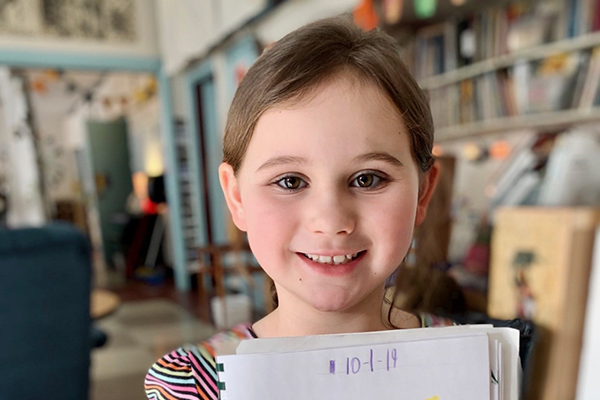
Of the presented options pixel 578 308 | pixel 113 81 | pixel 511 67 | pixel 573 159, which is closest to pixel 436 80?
pixel 511 67

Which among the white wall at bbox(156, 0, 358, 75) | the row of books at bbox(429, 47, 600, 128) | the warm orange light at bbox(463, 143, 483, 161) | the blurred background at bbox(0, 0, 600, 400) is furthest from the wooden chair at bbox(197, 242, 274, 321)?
the warm orange light at bbox(463, 143, 483, 161)

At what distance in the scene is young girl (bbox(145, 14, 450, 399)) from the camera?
350 millimetres

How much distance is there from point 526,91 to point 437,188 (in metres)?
1.05

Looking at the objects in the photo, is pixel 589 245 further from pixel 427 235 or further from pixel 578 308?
pixel 427 235

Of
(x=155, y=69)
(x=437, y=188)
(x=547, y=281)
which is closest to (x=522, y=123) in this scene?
(x=547, y=281)

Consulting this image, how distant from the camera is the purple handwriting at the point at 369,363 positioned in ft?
1.10

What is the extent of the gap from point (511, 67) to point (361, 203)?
165 cm

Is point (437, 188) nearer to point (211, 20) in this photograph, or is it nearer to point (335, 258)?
point (335, 258)

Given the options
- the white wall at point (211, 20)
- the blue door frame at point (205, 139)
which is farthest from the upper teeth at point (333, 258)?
the blue door frame at point (205, 139)

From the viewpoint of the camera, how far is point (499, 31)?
5.65ft

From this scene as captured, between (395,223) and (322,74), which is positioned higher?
(322,74)

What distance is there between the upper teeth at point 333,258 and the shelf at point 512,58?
139 cm

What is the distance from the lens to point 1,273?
122cm

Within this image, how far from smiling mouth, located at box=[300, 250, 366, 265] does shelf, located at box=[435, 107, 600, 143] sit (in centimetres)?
147
